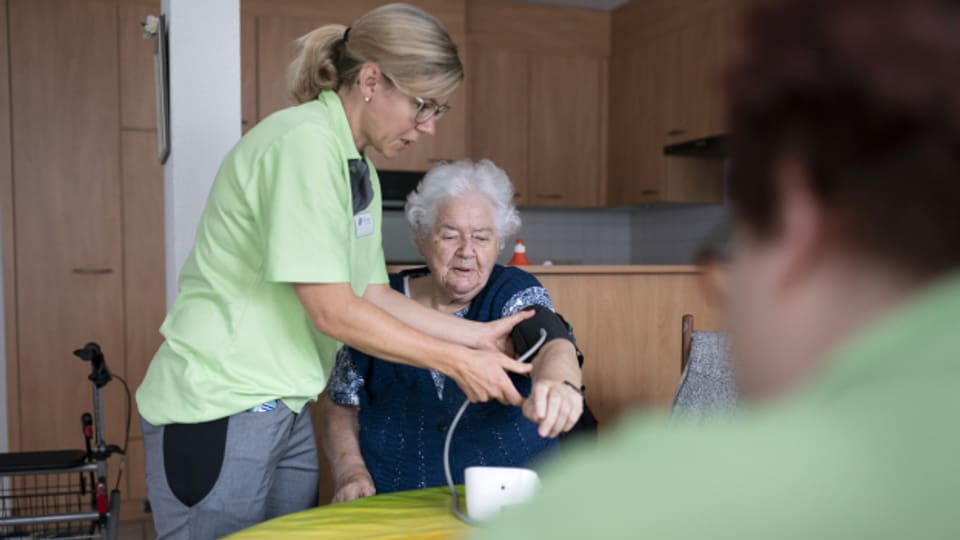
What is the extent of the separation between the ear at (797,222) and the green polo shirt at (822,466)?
0.04 metres

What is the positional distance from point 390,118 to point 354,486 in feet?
2.31

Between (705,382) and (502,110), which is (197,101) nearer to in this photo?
(705,382)

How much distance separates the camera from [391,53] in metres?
1.30

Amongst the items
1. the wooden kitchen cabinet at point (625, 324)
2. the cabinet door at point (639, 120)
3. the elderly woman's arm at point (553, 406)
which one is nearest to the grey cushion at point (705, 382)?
the wooden kitchen cabinet at point (625, 324)

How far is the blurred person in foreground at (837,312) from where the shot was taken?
0.92 ft

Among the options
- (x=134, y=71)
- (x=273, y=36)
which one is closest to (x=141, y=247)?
(x=134, y=71)

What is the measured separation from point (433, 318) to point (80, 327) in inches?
102

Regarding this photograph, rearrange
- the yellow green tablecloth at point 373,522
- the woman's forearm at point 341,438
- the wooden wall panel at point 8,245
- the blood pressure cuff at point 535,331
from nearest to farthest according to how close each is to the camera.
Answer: the yellow green tablecloth at point 373,522, the blood pressure cuff at point 535,331, the woman's forearm at point 341,438, the wooden wall panel at point 8,245

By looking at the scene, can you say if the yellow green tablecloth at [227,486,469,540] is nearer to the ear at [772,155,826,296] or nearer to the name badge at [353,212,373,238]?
the name badge at [353,212,373,238]

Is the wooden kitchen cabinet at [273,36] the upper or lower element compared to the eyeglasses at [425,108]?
upper

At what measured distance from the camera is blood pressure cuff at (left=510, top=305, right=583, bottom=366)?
60.3 inches

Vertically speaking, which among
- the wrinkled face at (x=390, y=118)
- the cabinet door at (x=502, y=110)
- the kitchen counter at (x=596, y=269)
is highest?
the cabinet door at (x=502, y=110)

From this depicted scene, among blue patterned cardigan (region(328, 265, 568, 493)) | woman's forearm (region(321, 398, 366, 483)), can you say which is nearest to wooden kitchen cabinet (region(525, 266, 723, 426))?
blue patterned cardigan (region(328, 265, 568, 493))

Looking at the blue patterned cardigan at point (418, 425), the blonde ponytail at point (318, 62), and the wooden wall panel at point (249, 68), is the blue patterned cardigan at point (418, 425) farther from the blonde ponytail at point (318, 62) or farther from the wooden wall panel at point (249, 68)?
the wooden wall panel at point (249, 68)
